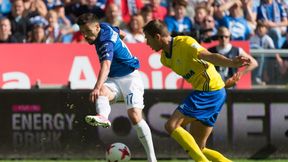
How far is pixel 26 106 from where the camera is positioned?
12953mm

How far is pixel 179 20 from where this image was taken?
615 inches

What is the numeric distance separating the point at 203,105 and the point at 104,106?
1241 mm

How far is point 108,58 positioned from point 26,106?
9.59 ft

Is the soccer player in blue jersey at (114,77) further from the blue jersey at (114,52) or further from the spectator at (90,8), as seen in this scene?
the spectator at (90,8)

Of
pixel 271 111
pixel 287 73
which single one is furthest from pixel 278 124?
pixel 287 73

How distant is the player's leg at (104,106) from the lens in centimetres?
1009

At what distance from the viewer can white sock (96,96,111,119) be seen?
34.3ft

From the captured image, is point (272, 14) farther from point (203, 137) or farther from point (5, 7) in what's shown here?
point (203, 137)

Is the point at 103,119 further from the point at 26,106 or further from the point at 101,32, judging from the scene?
the point at 26,106

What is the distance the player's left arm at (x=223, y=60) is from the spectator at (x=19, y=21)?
6031 millimetres

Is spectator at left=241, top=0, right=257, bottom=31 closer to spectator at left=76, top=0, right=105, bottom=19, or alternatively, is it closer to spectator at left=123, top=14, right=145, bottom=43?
spectator at left=123, top=14, right=145, bottom=43

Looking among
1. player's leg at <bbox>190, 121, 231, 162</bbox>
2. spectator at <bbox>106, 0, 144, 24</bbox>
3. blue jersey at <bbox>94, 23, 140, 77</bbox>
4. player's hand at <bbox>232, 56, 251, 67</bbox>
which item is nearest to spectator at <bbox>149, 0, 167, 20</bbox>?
spectator at <bbox>106, 0, 144, 24</bbox>

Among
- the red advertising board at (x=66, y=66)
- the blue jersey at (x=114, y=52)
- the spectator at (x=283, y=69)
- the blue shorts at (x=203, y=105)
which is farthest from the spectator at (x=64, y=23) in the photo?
the blue shorts at (x=203, y=105)

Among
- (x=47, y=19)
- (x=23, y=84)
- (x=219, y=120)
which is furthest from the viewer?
(x=47, y=19)
